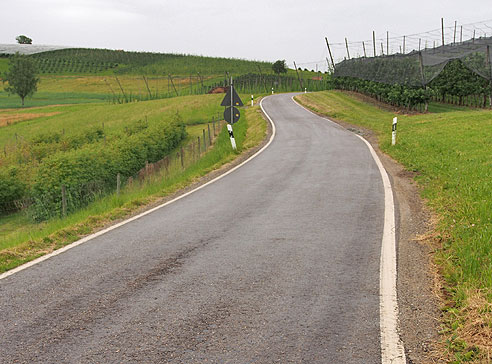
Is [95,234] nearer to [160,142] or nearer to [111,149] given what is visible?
[111,149]

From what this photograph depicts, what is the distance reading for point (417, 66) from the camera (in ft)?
136

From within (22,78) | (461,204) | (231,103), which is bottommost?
(461,204)

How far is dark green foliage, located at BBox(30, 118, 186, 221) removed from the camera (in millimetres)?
17578

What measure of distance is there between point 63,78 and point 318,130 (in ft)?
344

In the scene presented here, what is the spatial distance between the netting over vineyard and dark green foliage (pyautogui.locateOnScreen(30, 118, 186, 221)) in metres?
24.1

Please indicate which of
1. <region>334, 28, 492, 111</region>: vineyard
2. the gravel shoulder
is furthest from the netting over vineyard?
the gravel shoulder

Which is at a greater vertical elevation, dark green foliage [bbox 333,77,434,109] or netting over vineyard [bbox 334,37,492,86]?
netting over vineyard [bbox 334,37,492,86]

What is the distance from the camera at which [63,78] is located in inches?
4606

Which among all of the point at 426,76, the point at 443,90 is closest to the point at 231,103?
the point at 426,76

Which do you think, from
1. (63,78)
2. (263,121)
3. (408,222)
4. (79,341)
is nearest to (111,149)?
(263,121)

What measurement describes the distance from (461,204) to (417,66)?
→ 119 ft

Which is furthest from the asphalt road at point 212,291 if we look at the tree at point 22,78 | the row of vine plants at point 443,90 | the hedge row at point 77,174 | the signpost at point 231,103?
the tree at point 22,78

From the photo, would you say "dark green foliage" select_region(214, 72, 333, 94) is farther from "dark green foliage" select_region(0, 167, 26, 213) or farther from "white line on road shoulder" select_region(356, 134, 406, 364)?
"white line on road shoulder" select_region(356, 134, 406, 364)

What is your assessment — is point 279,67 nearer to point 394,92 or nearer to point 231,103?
point 394,92
